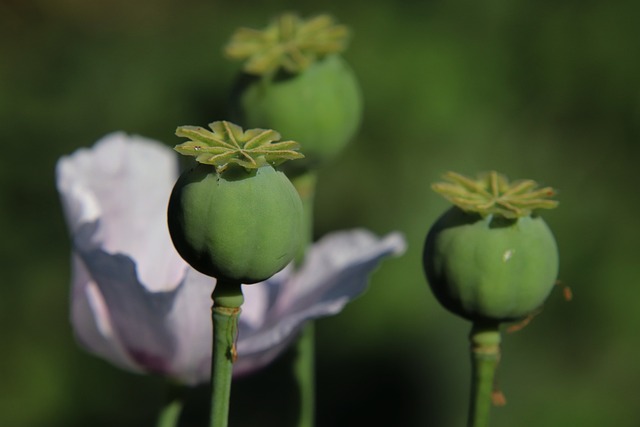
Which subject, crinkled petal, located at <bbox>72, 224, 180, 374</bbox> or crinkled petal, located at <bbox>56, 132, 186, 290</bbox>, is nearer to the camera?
crinkled petal, located at <bbox>72, 224, 180, 374</bbox>

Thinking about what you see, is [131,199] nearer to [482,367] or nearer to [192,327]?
[192,327]

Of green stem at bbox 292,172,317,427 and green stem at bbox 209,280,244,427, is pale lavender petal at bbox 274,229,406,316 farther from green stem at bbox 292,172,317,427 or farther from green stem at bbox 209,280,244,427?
green stem at bbox 209,280,244,427

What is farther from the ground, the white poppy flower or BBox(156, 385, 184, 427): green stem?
the white poppy flower

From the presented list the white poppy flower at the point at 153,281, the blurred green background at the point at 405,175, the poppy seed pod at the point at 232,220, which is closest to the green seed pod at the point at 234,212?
the poppy seed pod at the point at 232,220

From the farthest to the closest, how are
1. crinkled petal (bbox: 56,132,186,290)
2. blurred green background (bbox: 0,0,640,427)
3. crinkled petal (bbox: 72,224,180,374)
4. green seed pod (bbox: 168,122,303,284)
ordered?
blurred green background (bbox: 0,0,640,427) < crinkled petal (bbox: 56,132,186,290) < crinkled petal (bbox: 72,224,180,374) < green seed pod (bbox: 168,122,303,284)

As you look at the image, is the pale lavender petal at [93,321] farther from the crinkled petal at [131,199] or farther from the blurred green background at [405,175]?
the blurred green background at [405,175]

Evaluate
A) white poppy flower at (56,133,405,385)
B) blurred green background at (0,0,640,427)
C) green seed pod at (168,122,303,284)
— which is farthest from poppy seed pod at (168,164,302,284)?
blurred green background at (0,0,640,427)

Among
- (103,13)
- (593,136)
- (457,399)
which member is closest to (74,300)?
(457,399)

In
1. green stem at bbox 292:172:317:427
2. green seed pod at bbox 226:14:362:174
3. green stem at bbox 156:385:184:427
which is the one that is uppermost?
green seed pod at bbox 226:14:362:174

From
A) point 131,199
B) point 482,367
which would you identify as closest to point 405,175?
point 131,199
